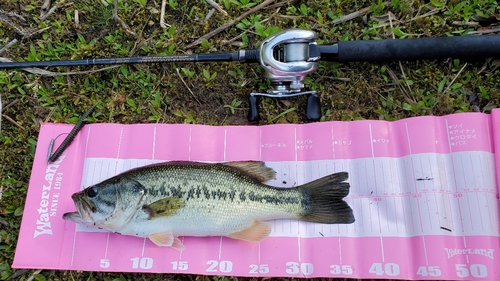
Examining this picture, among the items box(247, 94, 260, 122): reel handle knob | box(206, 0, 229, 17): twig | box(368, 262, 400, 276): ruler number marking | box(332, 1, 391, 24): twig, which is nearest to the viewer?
box(368, 262, 400, 276): ruler number marking

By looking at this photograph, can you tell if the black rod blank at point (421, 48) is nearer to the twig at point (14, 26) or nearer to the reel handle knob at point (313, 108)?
the reel handle knob at point (313, 108)

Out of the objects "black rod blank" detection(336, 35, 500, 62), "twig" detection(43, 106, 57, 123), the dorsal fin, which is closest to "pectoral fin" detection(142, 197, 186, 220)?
the dorsal fin

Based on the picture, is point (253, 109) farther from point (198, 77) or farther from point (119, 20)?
point (119, 20)

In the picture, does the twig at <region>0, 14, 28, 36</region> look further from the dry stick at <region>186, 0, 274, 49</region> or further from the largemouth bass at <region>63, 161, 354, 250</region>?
the largemouth bass at <region>63, 161, 354, 250</region>

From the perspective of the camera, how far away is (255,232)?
308 cm

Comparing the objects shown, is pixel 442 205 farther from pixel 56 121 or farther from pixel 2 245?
pixel 2 245

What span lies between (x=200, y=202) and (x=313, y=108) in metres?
1.22

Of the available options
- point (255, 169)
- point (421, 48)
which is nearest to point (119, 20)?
point (255, 169)

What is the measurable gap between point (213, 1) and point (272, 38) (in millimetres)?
991

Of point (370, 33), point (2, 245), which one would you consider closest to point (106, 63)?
point (2, 245)

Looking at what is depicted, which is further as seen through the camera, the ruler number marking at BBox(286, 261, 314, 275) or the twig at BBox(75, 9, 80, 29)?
the twig at BBox(75, 9, 80, 29)

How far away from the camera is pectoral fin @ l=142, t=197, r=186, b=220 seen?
2959 mm

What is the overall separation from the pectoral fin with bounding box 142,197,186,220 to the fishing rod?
3.16ft

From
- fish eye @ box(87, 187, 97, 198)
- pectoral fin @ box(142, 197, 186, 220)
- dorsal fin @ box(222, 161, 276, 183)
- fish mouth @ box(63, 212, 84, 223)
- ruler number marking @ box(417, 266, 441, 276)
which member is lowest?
ruler number marking @ box(417, 266, 441, 276)
